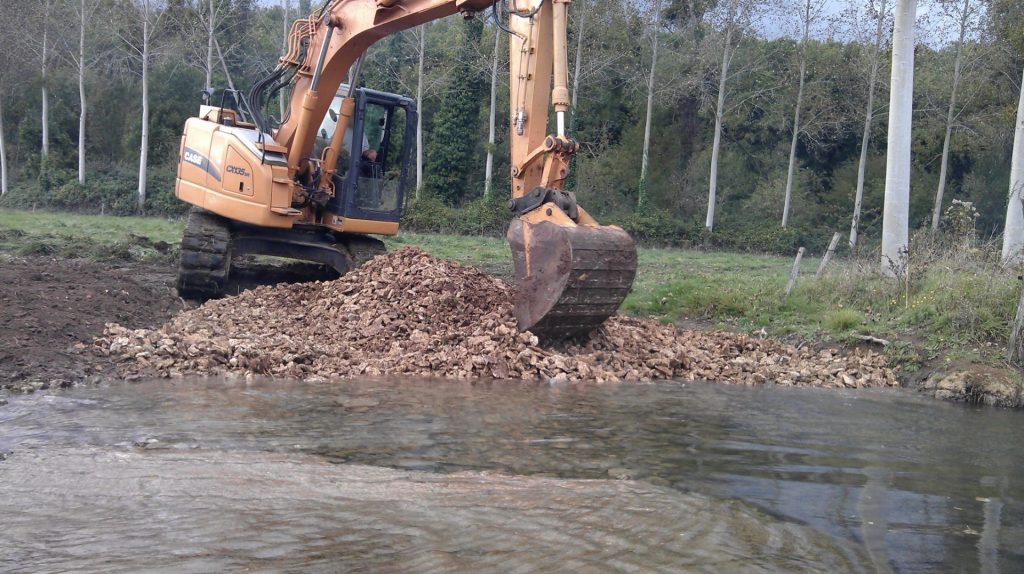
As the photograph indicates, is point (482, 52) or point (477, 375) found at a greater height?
point (482, 52)

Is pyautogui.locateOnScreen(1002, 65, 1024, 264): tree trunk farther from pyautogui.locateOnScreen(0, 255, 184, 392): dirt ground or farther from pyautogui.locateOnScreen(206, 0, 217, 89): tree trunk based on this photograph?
pyautogui.locateOnScreen(206, 0, 217, 89): tree trunk

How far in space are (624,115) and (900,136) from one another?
85.4 feet

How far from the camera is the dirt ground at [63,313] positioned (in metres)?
8.02

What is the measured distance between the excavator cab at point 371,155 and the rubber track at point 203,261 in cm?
161

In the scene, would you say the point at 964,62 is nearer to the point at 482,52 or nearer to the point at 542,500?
the point at 482,52

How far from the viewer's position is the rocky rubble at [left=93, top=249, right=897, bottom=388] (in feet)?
29.2

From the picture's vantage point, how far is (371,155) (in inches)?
513

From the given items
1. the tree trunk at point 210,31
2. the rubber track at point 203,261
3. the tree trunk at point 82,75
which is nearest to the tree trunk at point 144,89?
the tree trunk at point 210,31

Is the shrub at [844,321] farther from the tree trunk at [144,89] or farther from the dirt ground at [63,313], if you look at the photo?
A: the tree trunk at [144,89]

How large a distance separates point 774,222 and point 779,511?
32.5m

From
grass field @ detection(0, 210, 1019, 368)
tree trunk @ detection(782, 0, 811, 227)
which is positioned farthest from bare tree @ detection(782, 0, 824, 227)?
grass field @ detection(0, 210, 1019, 368)

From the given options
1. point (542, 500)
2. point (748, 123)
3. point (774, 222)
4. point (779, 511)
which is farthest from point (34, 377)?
point (748, 123)

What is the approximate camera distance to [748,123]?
3881 cm

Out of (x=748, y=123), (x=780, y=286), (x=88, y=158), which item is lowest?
(x=780, y=286)
